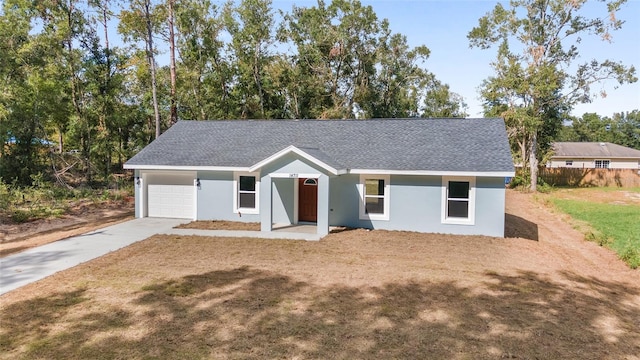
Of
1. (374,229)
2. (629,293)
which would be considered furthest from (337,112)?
(629,293)

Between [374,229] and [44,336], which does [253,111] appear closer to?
[374,229]

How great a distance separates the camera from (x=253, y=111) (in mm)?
31906

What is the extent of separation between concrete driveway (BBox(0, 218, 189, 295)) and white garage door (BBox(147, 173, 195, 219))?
3.53 feet

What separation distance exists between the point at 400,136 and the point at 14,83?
19798mm

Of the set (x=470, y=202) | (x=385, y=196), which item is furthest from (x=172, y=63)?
(x=470, y=202)

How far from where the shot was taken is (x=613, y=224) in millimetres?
15906

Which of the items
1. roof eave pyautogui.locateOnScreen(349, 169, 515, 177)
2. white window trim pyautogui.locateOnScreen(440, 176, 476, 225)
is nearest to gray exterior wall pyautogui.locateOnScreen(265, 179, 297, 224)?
roof eave pyautogui.locateOnScreen(349, 169, 515, 177)

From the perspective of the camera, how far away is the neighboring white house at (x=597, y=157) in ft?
144

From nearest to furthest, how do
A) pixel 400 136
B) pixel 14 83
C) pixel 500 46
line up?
pixel 400 136 < pixel 14 83 < pixel 500 46

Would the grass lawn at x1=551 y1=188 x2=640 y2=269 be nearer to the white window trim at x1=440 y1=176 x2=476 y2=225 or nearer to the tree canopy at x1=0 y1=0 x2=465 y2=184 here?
the white window trim at x1=440 y1=176 x2=476 y2=225

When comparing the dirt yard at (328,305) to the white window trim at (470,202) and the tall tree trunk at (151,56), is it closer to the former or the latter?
the white window trim at (470,202)

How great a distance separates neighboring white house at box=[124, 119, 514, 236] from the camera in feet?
42.6

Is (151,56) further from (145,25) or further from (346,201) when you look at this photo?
(346,201)

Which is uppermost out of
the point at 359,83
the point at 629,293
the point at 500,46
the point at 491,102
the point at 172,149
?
the point at 500,46
